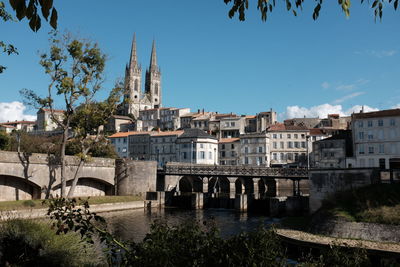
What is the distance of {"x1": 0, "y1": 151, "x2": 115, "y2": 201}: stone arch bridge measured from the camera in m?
35.0

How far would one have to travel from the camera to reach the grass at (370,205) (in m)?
22.5

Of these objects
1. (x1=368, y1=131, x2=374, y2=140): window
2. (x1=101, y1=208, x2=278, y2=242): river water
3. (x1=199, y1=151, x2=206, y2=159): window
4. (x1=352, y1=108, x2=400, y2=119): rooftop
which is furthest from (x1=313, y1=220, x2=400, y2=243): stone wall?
(x1=199, y1=151, x2=206, y2=159): window

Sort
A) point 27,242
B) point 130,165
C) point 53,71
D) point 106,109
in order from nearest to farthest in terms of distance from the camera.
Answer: point 27,242 < point 53,71 < point 106,109 < point 130,165

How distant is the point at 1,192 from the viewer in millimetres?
34938

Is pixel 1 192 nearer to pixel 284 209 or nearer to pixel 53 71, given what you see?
pixel 53 71

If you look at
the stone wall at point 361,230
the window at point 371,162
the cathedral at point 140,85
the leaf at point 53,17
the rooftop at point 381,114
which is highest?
the cathedral at point 140,85

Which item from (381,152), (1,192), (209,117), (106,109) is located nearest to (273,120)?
(209,117)

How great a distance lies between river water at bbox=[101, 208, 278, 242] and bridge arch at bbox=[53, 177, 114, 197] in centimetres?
698

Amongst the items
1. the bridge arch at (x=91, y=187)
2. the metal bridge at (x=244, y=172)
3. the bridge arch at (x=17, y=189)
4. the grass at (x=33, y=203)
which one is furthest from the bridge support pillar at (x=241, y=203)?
the bridge arch at (x=17, y=189)

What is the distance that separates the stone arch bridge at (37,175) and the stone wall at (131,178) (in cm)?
246

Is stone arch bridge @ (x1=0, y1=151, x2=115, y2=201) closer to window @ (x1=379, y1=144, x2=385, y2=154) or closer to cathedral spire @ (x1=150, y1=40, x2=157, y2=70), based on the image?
window @ (x1=379, y1=144, x2=385, y2=154)

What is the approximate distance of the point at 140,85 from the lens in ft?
569

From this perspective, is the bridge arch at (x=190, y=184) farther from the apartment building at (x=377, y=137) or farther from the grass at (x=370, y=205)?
the grass at (x=370, y=205)

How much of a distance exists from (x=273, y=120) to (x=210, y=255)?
105817 millimetres
